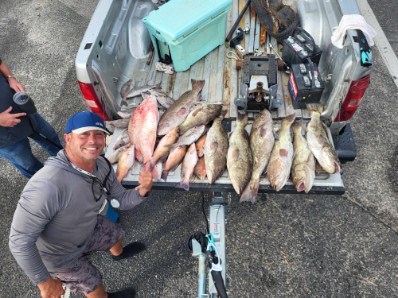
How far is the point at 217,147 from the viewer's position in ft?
11.5

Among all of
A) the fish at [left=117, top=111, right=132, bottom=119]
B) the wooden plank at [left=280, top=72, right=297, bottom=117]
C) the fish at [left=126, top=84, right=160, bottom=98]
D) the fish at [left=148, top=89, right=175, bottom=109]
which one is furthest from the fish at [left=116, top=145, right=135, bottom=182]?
the wooden plank at [left=280, top=72, right=297, bottom=117]

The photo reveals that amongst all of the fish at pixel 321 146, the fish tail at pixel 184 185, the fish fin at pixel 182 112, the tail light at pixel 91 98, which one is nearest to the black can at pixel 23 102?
the tail light at pixel 91 98

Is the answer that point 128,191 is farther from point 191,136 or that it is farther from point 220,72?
point 220,72

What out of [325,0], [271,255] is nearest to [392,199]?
[271,255]

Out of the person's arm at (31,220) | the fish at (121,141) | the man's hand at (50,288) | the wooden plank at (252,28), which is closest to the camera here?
the person's arm at (31,220)

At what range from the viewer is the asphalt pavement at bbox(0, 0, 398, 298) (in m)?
3.69

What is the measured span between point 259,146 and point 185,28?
1.83 m

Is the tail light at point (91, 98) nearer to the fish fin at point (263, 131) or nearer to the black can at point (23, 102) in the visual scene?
the black can at point (23, 102)

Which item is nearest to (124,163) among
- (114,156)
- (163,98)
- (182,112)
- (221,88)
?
(114,156)

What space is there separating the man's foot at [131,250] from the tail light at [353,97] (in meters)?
2.89

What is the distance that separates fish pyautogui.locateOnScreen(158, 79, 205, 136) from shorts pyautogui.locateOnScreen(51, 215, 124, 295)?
1.24 meters

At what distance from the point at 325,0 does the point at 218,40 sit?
5.08 ft

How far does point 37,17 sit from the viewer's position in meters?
8.20

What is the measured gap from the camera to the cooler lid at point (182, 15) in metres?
4.07
